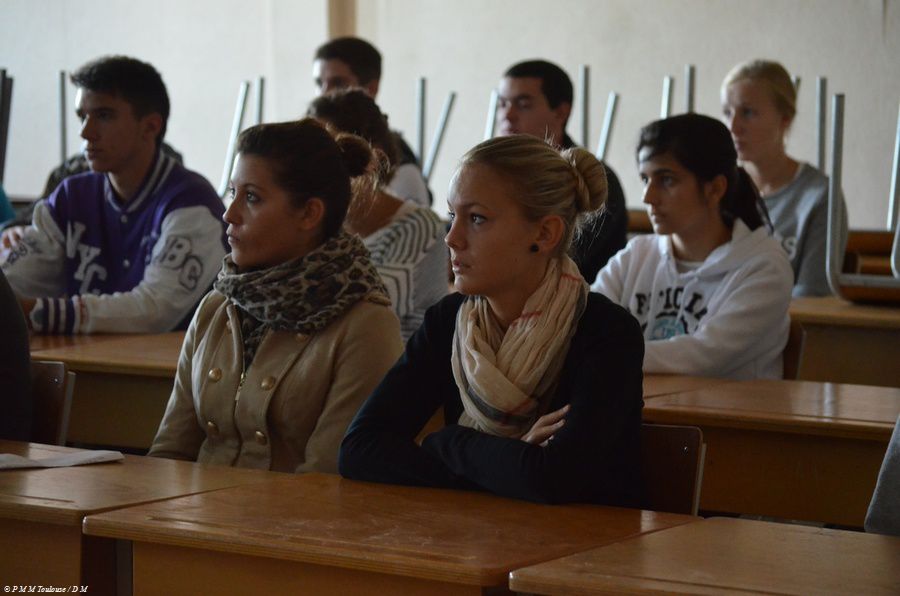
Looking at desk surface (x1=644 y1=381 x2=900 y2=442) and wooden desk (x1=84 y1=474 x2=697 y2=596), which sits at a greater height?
desk surface (x1=644 y1=381 x2=900 y2=442)

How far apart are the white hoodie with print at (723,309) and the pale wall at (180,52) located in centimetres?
444

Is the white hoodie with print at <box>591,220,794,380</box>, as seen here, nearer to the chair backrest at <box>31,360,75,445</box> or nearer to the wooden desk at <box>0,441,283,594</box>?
the chair backrest at <box>31,360,75,445</box>

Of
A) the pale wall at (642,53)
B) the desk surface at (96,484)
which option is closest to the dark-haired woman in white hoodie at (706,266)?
the desk surface at (96,484)

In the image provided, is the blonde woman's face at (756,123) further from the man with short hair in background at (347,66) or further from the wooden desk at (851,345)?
the man with short hair in background at (347,66)

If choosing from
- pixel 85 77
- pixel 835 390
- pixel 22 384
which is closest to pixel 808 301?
pixel 835 390

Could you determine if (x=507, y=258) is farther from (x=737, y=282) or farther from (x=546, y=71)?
(x=546, y=71)

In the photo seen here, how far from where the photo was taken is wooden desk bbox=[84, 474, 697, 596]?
143 cm

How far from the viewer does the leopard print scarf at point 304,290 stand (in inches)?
88.7

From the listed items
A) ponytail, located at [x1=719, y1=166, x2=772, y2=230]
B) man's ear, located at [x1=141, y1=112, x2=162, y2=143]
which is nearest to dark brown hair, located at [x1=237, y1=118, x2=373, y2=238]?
ponytail, located at [x1=719, y1=166, x2=772, y2=230]

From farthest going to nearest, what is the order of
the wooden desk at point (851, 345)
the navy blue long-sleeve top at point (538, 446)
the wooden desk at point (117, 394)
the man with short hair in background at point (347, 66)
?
1. the man with short hair in background at point (347, 66)
2. the wooden desk at point (851, 345)
3. the wooden desk at point (117, 394)
4. the navy blue long-sleeve top at point (538, 446)

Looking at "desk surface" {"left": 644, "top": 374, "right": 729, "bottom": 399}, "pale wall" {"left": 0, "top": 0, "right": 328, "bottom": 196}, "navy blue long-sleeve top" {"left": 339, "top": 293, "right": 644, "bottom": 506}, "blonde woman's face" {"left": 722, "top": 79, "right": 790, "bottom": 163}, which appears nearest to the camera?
"navy blue long-sleeve top" {"left": 339, "top": 293, "right": 644, "bottom": 506}

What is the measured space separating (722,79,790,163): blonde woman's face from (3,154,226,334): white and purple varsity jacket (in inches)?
77.3

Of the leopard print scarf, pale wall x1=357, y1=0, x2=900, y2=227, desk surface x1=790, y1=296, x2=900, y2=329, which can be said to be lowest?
desk surface x1=790, y1=296, x2=900, y2=329

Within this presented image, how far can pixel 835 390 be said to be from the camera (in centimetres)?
275
